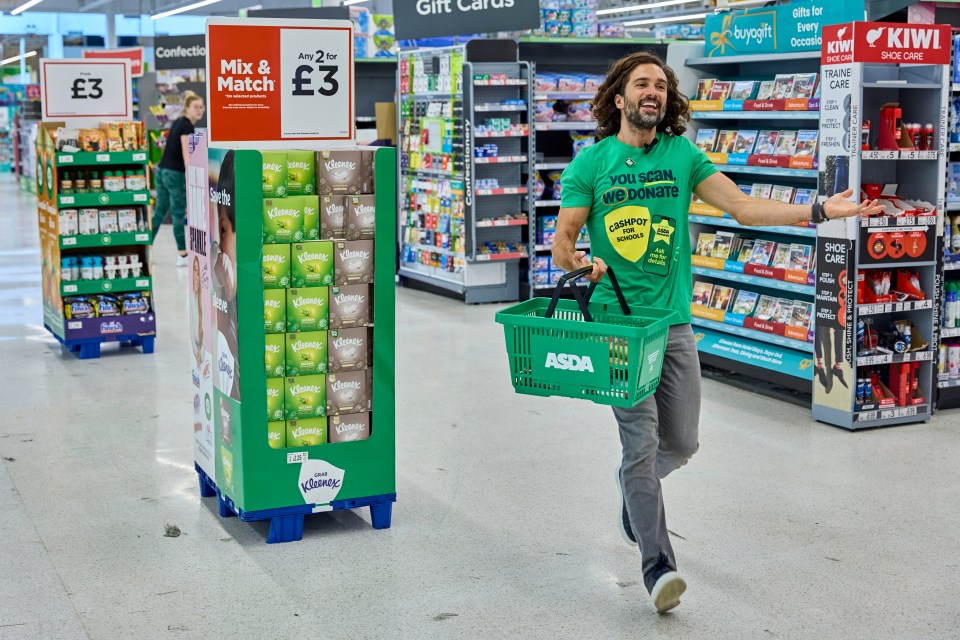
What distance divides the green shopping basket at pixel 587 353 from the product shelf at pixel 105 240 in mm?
4913

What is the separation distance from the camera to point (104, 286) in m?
7.79

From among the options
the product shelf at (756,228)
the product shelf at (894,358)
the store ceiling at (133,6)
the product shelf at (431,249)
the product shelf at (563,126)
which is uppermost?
the store ceiling at (133,6)

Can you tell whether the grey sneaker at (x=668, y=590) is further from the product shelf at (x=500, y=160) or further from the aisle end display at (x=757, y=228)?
the product shelf at (x=500, y=160)

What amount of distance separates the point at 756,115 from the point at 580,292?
11.4ft

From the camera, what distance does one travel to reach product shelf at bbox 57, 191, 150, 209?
24.7 ft

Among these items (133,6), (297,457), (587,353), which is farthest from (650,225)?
(133,6)

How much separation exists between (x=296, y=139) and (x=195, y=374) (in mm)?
1131

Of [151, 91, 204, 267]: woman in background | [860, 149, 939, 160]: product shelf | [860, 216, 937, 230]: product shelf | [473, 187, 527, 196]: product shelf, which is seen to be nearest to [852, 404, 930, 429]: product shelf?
[860, 216, 937, 230]: product shelf

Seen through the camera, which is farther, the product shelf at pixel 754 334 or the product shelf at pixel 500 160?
the product shelf at pixel 500 160

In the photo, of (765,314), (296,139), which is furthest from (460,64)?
(296,139)

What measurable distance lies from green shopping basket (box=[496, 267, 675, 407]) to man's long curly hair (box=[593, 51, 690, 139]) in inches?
24.4

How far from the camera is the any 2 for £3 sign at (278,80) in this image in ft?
14.2

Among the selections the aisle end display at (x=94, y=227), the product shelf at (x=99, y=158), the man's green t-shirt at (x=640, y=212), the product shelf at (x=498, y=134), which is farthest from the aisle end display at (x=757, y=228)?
the aisle end display at (x=94, y=227)

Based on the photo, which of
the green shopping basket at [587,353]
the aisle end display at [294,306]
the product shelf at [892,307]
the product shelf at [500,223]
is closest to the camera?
the green shopping basket at [587,353]
